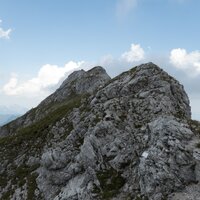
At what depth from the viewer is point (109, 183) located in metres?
34.7

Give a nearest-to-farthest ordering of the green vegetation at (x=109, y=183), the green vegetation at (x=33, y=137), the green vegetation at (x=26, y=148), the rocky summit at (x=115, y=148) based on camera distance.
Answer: the rocky summit at (x=115, y=148), the green vegetation at (x=109, y=183), the green vegetation at (x=26, y=148), the green vegetation at (x=33, y=137)

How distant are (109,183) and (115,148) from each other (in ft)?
16.3

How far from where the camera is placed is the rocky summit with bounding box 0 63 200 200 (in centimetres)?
3175

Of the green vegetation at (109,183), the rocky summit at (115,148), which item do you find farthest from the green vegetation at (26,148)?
the green vegetation at (109,183)

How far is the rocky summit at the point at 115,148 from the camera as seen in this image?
31.8m

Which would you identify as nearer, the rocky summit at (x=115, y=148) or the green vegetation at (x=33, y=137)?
the rocky summit at (x=115, y=148)

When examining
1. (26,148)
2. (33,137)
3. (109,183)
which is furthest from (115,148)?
(33,137)

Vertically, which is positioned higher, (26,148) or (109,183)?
(26,148)

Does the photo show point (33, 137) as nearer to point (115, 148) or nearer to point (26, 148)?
point (26, 148)

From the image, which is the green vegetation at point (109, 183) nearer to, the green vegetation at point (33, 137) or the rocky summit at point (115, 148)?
the rocky summit at point (115, 148)

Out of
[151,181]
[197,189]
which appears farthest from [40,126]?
[197,189]

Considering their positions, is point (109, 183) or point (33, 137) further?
point (33, 137)

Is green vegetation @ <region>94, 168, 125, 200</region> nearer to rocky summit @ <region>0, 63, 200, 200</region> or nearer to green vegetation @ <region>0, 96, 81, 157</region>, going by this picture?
rocky summit @ <region>0, 63, 200, 200</region>

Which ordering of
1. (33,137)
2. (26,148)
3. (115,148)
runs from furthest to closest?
(33,137) → (26,148) → (115,148)
